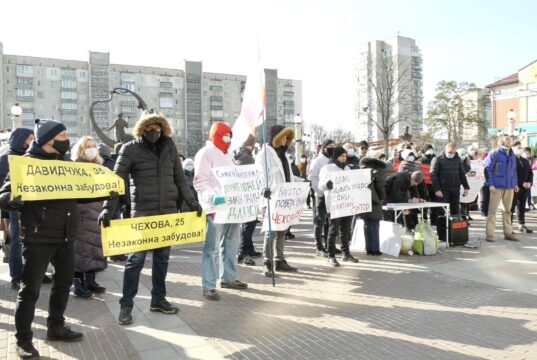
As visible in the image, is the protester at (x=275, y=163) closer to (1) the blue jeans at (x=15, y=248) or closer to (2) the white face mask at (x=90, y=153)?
(2) the white face mask at (x=90, y=153)

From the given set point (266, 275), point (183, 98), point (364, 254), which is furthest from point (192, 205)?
point (183, 98)

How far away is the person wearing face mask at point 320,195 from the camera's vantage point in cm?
884

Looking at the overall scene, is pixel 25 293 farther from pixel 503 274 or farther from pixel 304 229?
pixel 304 229

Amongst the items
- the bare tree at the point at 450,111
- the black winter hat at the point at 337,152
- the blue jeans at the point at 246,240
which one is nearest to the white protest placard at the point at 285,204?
the black winter hat at the point at 337,152

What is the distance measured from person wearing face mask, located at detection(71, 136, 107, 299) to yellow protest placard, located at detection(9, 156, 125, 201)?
4.23 ft

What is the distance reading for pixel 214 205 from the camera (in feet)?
19.9

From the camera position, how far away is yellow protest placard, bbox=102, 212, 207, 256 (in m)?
4.98

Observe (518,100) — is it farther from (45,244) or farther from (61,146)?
(45,244)

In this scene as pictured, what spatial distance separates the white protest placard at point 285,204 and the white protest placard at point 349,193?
0.67 m

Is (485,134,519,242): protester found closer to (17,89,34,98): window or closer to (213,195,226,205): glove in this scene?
(213,195,226,205): glove

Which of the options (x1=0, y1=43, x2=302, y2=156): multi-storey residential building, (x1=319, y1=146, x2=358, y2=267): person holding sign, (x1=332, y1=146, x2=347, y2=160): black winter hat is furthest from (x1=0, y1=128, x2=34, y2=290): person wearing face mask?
(x1=0, y1=43, x2=302, y2=156): multi-storey residential building

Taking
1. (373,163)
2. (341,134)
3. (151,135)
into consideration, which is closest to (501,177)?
(373,163)

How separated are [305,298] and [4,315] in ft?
11.4

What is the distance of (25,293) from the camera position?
4227 mm
